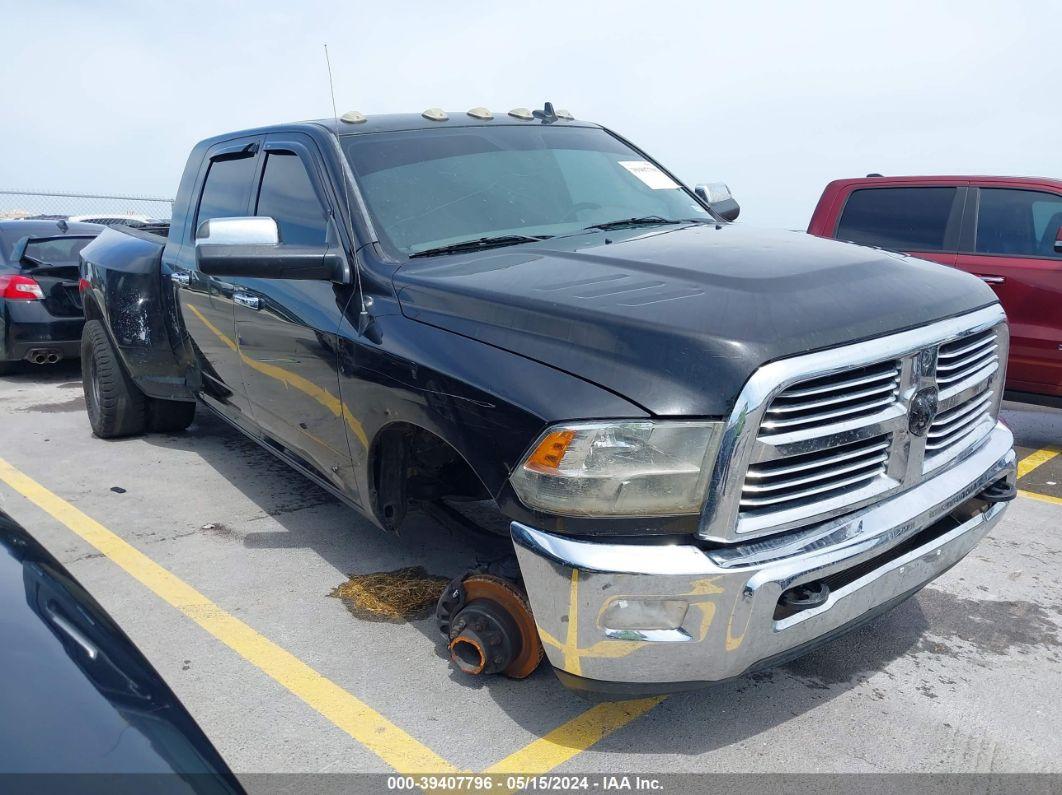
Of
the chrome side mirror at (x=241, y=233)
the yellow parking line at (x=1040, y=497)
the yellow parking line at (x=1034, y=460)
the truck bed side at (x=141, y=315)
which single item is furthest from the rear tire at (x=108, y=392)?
the yellow parking line at (x=1034, y=460)

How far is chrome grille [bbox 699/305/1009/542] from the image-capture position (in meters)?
2.22

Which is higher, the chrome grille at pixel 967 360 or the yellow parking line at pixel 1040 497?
the chrome grille at pixel 967 360

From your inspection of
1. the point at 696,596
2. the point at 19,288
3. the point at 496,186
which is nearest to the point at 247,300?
the point at 496,186

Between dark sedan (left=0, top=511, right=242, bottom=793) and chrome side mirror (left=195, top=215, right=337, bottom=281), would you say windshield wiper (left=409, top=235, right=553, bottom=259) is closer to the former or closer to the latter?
chrome side mirror (left=195, top=215, right=337, bottom=281)

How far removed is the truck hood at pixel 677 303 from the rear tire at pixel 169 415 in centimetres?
362

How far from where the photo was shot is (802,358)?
2.29 meters

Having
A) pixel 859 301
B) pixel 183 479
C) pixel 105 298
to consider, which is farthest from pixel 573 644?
pixel 105 298

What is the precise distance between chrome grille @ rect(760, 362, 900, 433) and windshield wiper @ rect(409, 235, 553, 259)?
4.40 feet

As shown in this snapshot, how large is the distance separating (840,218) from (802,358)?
5.41 m

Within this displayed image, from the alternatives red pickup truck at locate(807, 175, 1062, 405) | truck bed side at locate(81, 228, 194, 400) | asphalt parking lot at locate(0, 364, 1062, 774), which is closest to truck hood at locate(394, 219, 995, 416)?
asphalt parking lot at locate(0, 364, 1062, 774)

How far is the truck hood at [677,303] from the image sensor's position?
2.27 meters

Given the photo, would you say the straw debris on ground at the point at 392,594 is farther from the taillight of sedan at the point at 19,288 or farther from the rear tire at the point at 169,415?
the taillight of sedan at the point at 19,288

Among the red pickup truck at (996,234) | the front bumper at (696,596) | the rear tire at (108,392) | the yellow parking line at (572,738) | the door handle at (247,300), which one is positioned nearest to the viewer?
the front bumper at (696,596)

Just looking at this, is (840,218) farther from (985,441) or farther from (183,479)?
(183,479)
